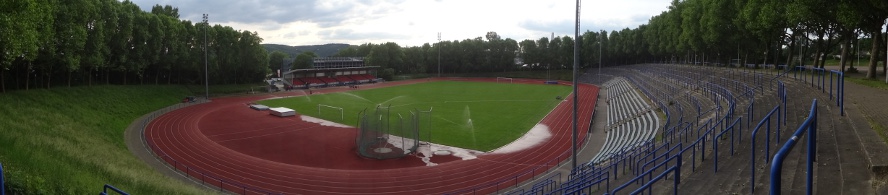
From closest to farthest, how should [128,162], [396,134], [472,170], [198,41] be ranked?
[128,162], [472,170], [396,134], [198,41]

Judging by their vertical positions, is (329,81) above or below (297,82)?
above

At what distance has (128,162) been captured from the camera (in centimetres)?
2441

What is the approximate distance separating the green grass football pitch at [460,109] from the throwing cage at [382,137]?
196cm

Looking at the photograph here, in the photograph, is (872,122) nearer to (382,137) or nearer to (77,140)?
(382,137)

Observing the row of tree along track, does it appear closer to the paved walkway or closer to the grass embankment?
the grass embankment

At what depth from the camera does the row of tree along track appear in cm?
2400

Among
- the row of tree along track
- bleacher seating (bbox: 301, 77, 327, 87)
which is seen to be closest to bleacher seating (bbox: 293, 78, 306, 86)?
bleacher seating (bbox: 301, 77, 327, 87)

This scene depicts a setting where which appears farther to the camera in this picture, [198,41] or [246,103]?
[198,41]

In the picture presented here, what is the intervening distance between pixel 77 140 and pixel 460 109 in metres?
32.2

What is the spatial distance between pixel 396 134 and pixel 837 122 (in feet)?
79.5

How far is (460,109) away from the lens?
174 ft

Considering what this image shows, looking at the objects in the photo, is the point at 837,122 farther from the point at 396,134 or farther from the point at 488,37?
the point at 488,37

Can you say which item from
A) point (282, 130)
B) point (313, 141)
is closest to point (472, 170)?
point (313, 141)

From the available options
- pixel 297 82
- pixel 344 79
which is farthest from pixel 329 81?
pixel 297 82
